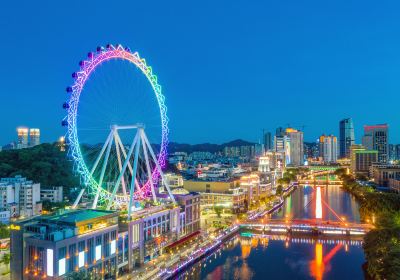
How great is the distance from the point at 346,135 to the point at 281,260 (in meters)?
84.2

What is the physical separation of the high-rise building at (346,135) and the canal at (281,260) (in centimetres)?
7930

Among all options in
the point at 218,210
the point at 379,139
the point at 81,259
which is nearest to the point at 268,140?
the point at 379,139

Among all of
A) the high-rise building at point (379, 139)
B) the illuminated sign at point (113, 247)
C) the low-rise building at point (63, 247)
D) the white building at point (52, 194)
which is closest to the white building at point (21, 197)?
the white building at point (52, 194)

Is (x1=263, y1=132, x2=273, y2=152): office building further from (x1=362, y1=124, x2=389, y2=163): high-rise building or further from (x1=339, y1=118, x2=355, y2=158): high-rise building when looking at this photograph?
(x1=362, y1=124, x2=389, y2=163): high-rise building

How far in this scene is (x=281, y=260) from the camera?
55.2 ft

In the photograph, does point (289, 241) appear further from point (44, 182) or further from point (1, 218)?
point (44, 182)

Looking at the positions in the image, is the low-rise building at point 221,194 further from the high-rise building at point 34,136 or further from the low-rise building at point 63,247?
the high-rise building at point 34,136

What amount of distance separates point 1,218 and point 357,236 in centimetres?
1759

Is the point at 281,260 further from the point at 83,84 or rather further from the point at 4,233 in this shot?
the point at 4,233

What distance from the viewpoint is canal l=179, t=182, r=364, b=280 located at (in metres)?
15.0

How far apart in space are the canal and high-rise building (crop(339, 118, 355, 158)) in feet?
260

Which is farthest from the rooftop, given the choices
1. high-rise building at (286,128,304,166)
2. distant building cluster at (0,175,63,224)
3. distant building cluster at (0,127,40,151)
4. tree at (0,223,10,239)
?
high-rise building at (286,128,304,166)

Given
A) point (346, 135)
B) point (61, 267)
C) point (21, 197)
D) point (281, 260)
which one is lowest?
point (281, 260)

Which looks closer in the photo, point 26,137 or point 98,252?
point 98,252
